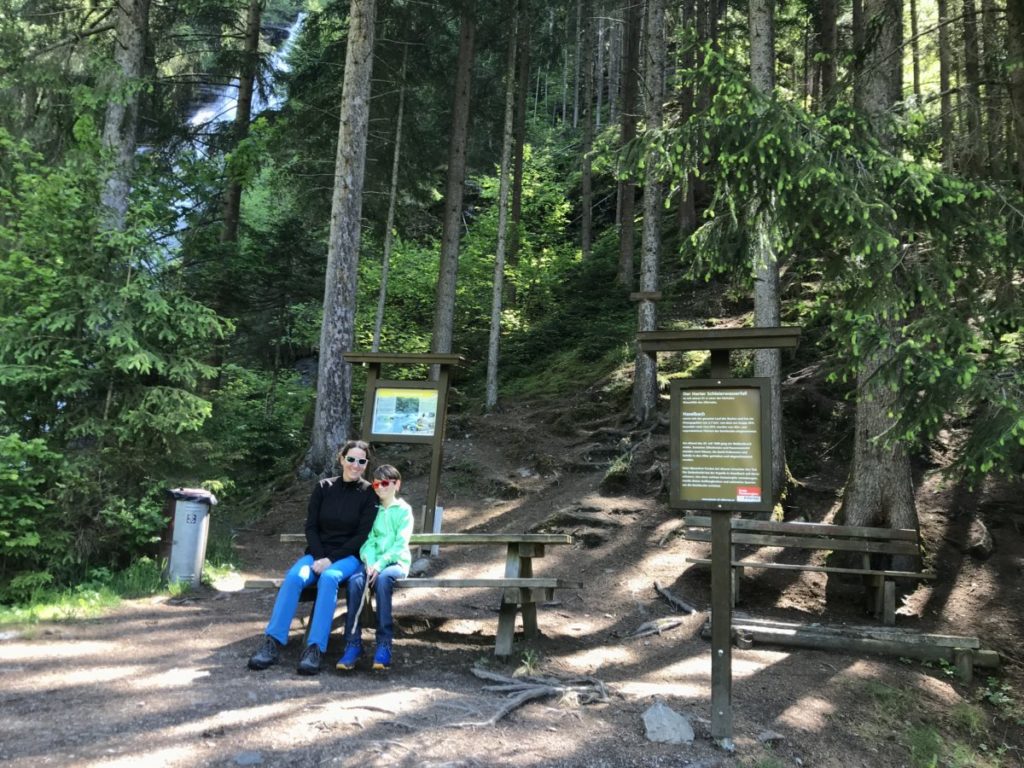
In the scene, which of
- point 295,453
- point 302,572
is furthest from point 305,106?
point 302,572

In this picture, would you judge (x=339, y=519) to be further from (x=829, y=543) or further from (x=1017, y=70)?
(x=1017, y=70)

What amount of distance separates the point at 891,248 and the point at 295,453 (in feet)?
39.6

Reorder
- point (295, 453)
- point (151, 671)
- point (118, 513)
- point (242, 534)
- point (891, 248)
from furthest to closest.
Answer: point (295, 453) → point (242, 534) → point (118, 513) → point (891, 248) → point (151, 671)

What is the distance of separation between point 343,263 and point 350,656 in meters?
7.70

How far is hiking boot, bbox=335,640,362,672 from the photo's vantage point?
15.7 feet

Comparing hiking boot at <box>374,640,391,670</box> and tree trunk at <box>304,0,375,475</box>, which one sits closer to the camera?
hiking boot at <box>374,640,391,670</box>

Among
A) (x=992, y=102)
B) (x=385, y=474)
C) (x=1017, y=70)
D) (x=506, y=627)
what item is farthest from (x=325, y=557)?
(x=992, y=102)

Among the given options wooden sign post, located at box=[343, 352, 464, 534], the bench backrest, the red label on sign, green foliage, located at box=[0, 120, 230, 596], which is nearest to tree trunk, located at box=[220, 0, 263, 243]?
green foliage, located at box=[0, 120, 230, 596]

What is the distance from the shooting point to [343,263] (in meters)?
11.3

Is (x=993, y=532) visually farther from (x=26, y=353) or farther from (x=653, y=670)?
(x=26, y=353)

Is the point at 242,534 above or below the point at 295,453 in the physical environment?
below

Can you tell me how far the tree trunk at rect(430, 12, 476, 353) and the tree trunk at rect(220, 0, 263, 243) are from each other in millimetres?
4652

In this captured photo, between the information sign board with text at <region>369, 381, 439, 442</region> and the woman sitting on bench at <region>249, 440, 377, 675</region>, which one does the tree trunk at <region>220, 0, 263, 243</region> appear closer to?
the information sign board with text at <region>369, 381, 439, 442</region>

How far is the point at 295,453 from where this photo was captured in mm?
14641
